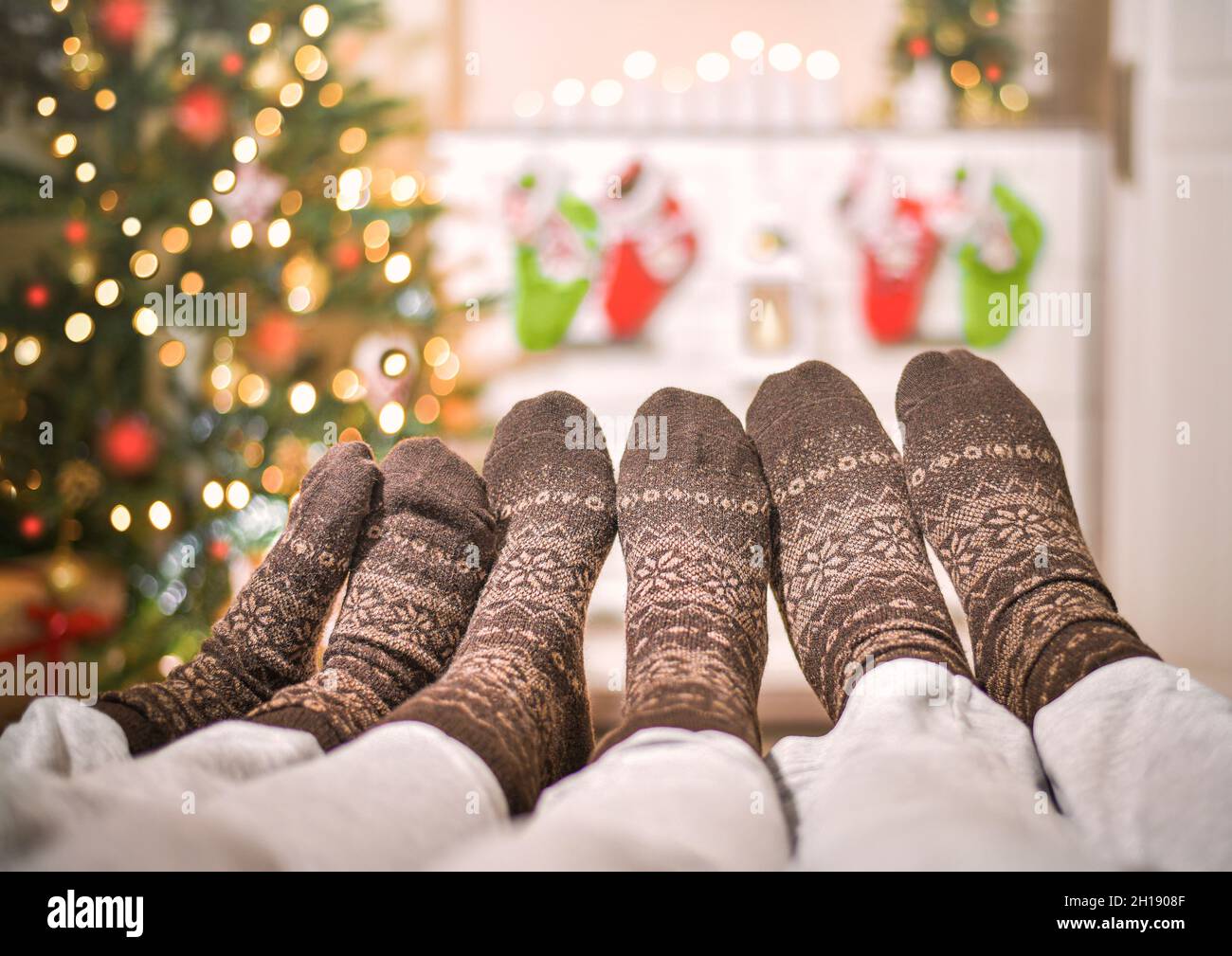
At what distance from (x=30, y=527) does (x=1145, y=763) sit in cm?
141

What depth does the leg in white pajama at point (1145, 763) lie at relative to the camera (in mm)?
375

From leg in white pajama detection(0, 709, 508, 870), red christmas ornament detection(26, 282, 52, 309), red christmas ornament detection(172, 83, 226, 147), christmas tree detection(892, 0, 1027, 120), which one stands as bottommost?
leg in white pajama detection(0, 709, 508, 870)

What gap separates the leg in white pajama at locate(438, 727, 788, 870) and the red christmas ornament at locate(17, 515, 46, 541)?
1.15 metres

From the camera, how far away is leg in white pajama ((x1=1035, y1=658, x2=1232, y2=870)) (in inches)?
14.8

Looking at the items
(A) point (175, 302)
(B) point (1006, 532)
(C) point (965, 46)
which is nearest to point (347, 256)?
(A) point (175, 302)

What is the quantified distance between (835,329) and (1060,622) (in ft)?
3.76

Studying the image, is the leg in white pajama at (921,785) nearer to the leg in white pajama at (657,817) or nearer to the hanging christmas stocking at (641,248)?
the leg in white pajama at (657,817)

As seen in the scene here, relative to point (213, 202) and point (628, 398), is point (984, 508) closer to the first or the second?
point (628, 398)

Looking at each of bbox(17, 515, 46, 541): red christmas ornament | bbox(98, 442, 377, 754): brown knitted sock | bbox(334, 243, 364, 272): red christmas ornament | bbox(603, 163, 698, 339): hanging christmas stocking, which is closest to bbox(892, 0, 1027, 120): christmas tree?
bbox(603, 163, 698, 339): hanging christmas stocking

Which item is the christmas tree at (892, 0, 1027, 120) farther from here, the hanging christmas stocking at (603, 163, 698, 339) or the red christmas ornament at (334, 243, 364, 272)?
the red christmas ornament at (334, 243, 364, 272)

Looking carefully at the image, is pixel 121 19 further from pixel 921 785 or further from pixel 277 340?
pixel 921 785

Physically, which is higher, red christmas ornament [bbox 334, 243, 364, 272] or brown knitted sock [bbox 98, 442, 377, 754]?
red christmas ornament [bbox 334, 243, 364, 272]

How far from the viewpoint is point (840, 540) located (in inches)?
30.8

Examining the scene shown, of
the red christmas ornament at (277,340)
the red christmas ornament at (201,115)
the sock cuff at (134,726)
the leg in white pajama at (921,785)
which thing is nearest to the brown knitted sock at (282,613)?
the sock cuff at (134,726)
